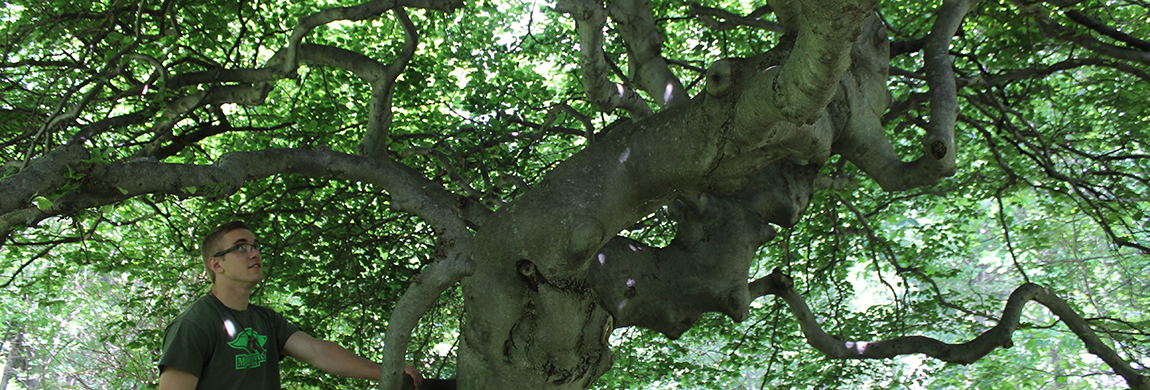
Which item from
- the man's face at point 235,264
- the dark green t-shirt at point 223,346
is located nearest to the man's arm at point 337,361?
the dark green t-shirt at point 223,346

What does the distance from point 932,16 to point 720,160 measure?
3865mm

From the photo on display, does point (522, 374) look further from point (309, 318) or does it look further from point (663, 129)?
point (309, 318)

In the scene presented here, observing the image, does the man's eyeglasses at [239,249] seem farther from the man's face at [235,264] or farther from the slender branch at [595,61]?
the slender branch at [595,61]

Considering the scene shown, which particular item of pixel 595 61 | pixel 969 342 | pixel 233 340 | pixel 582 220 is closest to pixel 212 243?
pixel 233 340

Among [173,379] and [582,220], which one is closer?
[173,379]

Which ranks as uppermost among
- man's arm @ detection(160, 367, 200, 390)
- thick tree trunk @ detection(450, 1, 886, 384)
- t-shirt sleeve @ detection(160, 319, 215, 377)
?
thick tree trunk @ detection(450, 1, 886, 384)

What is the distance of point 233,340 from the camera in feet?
8.01

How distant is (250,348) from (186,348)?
29cm

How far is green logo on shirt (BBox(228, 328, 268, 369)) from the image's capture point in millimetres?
2455

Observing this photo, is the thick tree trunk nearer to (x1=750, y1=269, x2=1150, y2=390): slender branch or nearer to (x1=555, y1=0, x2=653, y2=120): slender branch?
(x1=555, y1=0, x2=653, y2=120): slender branch

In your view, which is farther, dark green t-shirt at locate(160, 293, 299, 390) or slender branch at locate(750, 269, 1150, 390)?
slender branch at locate(750, 269, 1150, 390)

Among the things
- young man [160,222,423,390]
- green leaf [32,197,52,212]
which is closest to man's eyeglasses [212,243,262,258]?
young man [160,222,423,390]

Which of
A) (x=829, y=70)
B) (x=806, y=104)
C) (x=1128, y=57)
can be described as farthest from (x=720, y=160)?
(x=1128, y=57)

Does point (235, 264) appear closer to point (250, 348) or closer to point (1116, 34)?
point (250, 348)
